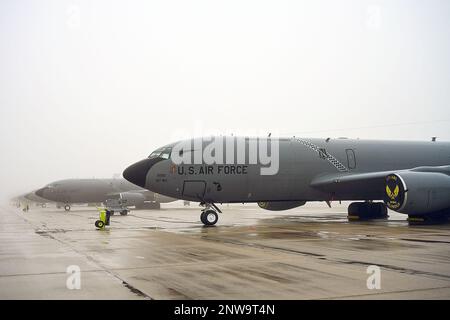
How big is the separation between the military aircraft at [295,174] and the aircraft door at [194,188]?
5 cm

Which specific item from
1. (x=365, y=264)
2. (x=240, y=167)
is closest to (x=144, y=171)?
(x=240, y=167)

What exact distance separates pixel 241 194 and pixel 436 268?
1398 centimetres

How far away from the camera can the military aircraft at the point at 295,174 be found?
19562 millimetres

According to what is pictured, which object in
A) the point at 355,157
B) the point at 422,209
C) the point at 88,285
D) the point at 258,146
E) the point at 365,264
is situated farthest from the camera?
the point at 355,157

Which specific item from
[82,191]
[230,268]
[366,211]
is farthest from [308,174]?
[82,191]

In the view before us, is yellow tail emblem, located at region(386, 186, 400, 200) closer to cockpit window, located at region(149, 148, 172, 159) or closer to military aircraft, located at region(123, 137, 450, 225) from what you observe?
military aircraft, located at region(123, 137, 450, 225)

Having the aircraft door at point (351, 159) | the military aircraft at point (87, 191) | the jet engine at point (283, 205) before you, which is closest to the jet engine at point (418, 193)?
the aircraft door at point (351, 159)

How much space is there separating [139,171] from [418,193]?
12.1m

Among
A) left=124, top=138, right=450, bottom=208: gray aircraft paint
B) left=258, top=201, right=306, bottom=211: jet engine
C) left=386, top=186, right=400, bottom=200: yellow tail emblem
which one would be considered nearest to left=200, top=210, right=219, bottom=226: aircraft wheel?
left=124, top=138, right=450, bottom=208: gray aircraft paint

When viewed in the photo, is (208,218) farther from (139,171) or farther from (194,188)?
(139,171)

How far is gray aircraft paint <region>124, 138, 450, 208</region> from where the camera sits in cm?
2077

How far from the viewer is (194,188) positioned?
20.8 meters

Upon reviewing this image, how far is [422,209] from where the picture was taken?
1919cm
